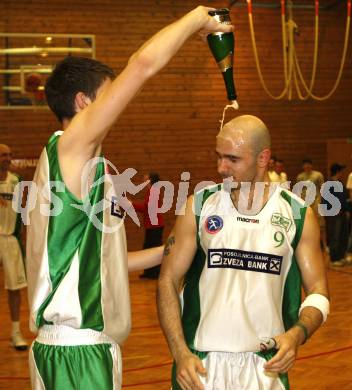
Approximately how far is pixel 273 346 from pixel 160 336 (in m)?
5.07

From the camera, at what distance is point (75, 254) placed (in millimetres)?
2484

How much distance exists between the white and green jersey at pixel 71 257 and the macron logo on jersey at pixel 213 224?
0.58m

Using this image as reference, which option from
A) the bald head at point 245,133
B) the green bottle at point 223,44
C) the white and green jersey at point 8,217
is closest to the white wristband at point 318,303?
the bald head at point 245,133

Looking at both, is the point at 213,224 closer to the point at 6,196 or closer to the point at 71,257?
the point at 71,257

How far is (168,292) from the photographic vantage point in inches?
117

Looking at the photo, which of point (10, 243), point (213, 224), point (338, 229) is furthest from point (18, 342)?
point (338, 229)

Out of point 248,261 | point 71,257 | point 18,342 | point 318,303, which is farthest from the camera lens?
point 18,342

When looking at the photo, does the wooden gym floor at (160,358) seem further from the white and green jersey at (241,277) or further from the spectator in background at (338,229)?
the spectator in background at (338,229)

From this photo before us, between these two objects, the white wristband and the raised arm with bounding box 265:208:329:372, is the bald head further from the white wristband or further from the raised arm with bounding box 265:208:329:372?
the white wristband

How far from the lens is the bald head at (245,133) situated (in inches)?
118

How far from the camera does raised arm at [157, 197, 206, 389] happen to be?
2741 millimetres

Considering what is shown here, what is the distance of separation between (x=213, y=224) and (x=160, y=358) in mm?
3847

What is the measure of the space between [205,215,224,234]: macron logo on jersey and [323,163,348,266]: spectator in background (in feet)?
32.2

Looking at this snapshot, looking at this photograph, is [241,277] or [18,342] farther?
[18,342]
